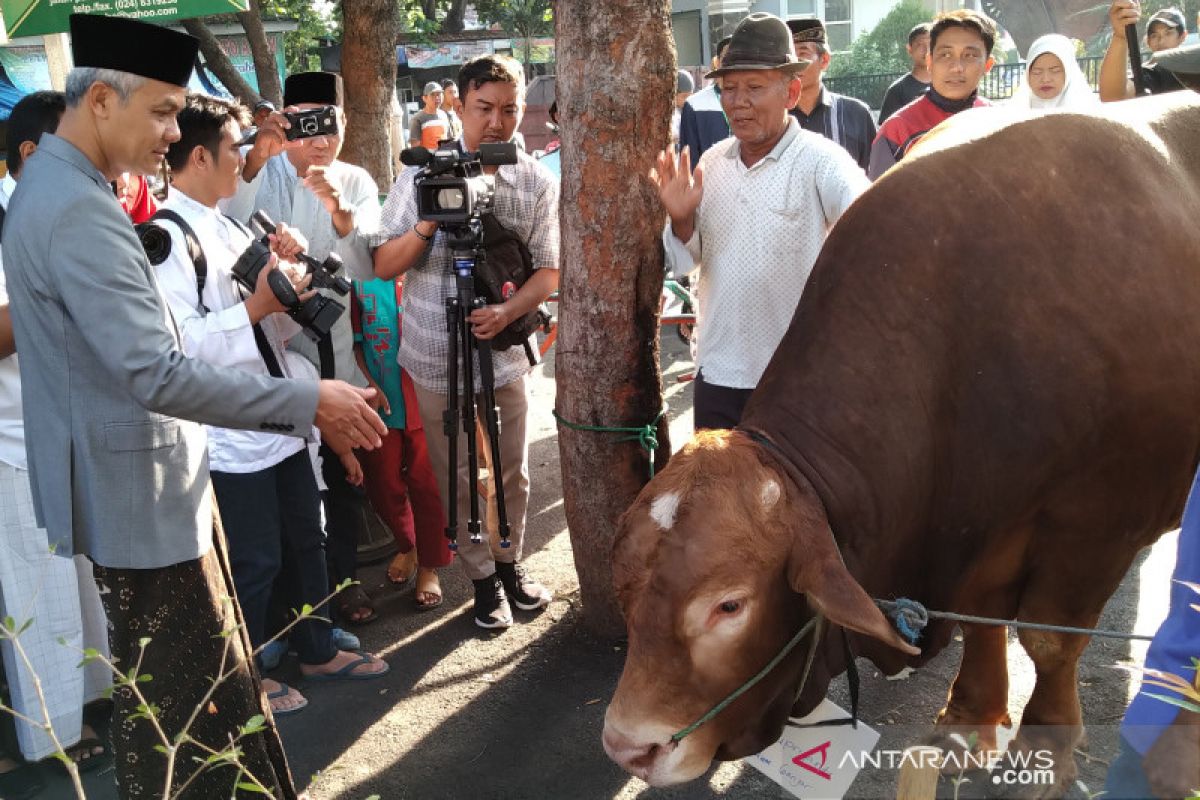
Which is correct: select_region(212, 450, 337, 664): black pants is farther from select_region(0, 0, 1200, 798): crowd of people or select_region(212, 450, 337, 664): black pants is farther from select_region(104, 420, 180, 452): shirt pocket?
select_region(104, 420, 180, 452): shirt pocket

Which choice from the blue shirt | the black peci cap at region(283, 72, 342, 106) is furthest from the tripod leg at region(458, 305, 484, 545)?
the blue shirt

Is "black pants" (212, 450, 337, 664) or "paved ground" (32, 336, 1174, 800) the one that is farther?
"black pants" (212, 450, 337, 664)

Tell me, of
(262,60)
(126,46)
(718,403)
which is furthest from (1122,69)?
(262,60)

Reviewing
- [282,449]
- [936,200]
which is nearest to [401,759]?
[282,449]

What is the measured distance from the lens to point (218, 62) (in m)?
9.92

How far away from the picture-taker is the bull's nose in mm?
2561

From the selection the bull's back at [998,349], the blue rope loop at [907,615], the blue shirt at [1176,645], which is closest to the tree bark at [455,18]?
the bull's back at [998,349]

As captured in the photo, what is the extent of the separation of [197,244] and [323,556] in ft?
4.38

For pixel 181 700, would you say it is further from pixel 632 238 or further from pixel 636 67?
pixel 636 67

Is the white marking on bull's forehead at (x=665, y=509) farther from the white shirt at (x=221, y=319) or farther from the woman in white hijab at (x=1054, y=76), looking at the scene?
the woman in white hijab at (x=1054, y=76)

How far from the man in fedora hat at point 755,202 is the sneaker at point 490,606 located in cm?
137

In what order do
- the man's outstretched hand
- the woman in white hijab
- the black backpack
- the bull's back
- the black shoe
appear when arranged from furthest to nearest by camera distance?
1. the woman in white hijab
2. the black shoe
3. the black backpack
4. the bull's back
5. the man's outstretched hand

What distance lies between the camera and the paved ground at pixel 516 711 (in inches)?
141

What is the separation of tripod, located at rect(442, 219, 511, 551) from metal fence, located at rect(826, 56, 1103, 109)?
716 inches
